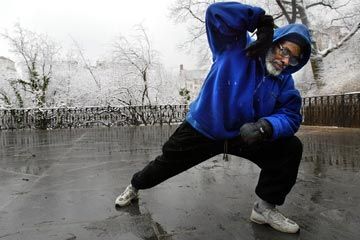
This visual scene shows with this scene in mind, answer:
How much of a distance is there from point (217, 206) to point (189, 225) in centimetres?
53

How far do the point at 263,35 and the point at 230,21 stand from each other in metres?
0.24

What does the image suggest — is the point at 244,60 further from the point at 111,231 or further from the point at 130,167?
the point at 130,167

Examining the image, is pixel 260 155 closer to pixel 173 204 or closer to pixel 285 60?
pixel 285 60

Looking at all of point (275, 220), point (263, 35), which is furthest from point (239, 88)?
point (275, 220)

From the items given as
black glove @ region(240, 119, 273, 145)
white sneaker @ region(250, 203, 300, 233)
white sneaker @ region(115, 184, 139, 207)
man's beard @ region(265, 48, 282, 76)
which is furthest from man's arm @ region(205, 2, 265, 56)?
white sneaker @ region(115, 184, 139, 207)

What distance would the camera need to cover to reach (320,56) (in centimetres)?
2314

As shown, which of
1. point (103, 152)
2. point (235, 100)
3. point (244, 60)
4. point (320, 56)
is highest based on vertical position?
point (320, 56)

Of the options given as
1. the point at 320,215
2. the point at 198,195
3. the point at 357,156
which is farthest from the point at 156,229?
the point at 357,156

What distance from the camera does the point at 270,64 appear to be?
2.65 metres

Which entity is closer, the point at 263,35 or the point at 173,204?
the point at 263,35

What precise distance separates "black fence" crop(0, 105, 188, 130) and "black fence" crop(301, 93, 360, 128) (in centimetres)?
836

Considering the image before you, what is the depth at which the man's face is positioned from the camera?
8.68 ft

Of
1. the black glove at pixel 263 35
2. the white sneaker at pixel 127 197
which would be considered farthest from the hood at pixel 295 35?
the white sneaker at pixel 127 197

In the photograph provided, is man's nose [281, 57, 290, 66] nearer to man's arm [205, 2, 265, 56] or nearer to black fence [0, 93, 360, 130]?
man's arm [205, 2, 265, 56]
